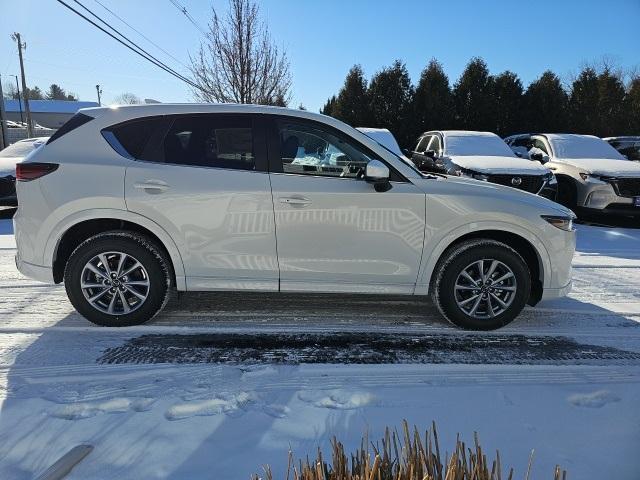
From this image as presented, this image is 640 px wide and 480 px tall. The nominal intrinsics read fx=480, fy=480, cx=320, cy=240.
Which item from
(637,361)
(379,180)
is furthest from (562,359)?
(379,180)

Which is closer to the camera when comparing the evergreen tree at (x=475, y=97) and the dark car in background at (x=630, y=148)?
the dark car in background at (x=630, y=148)

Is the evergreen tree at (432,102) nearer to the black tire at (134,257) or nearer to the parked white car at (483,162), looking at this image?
the parked white car at (483,162)

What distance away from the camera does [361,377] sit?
3248 millimetres

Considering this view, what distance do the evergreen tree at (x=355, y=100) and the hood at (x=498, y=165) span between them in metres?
14.8

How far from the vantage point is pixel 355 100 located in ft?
79.3

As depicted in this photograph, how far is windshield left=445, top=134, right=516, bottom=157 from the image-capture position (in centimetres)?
1034

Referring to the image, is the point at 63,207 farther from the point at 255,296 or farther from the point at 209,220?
the point at 255,296

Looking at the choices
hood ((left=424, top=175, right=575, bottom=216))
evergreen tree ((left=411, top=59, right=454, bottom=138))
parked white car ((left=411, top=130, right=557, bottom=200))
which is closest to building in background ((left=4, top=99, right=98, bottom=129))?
evergreen tree ((left=411, top=59, right=454, bottom=138))

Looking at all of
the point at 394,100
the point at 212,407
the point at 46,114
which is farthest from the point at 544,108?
the point at 46,114

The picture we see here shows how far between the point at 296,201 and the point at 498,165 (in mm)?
6627

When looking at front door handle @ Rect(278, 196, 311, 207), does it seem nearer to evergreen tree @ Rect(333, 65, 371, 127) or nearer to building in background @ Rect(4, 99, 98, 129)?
evergreen tree @ Rect(333, 65, 371, 127)

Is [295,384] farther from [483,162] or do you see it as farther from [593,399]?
[483,162]

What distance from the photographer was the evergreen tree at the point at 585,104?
2395cm

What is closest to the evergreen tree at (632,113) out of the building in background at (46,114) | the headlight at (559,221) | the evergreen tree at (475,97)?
the evergreen tree at (475,97)
